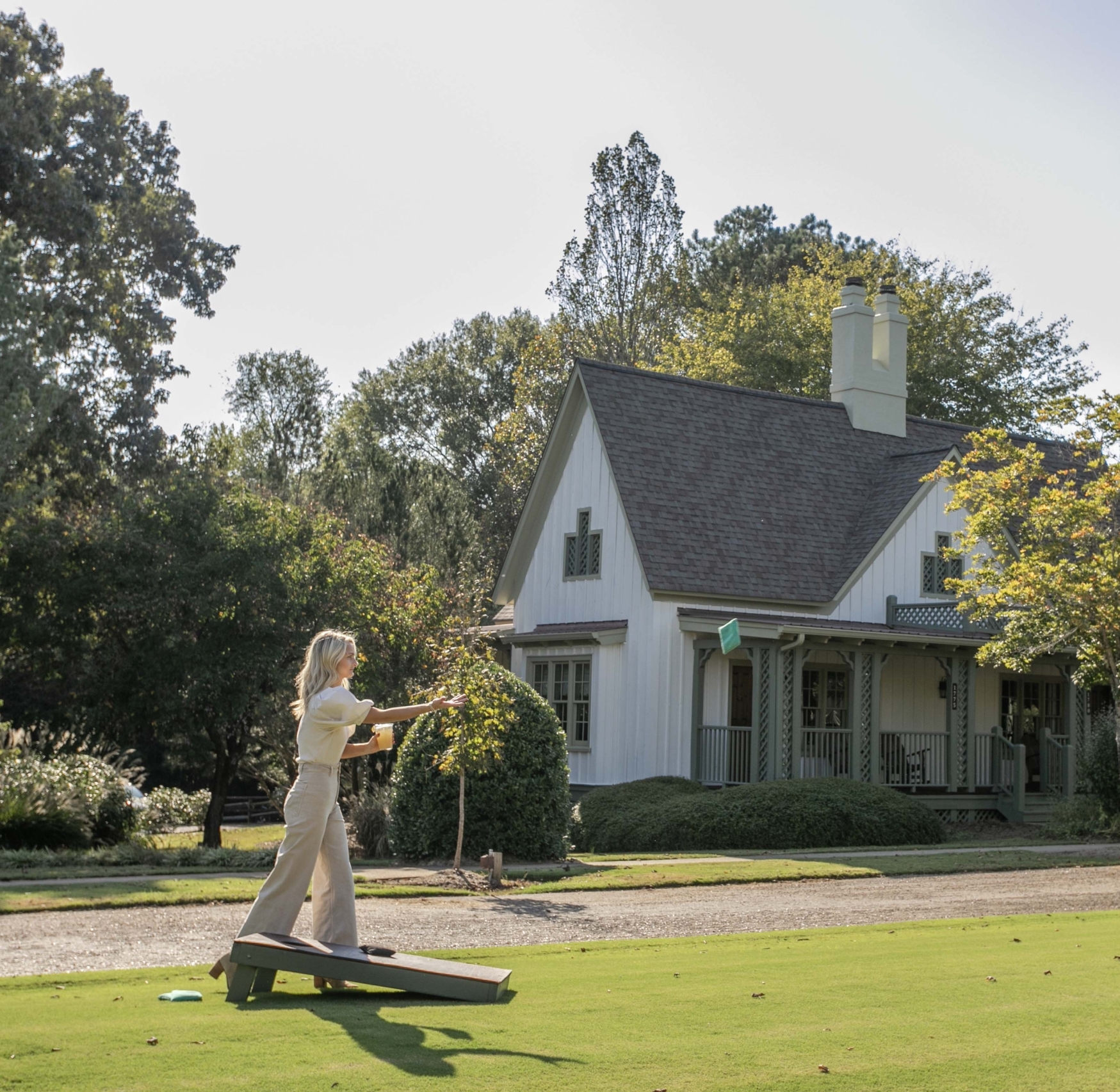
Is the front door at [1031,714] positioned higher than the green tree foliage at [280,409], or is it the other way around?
the green tree foliage at [280,409]

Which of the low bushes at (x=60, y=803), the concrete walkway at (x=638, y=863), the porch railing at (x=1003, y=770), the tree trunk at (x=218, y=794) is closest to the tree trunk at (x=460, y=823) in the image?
the concrete walkway at (x=638, y=863)

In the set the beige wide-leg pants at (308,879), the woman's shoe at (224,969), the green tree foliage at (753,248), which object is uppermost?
the green tree foliage at (753,248)

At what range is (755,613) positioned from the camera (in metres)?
27.4

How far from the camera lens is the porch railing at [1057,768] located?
2886 centimetres

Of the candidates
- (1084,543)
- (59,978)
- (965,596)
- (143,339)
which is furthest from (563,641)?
(59,978)

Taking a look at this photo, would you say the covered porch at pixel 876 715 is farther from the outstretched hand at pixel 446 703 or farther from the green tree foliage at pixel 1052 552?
the outstretched hand at pixel 446 703

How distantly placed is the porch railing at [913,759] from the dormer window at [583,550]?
6421 millimetres

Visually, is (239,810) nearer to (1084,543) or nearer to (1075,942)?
(1084,543)

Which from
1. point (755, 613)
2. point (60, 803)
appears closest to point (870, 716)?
point (755, 613)

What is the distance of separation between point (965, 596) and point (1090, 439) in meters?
5.29

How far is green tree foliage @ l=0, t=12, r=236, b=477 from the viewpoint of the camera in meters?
28.6

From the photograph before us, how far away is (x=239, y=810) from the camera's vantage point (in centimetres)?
3559

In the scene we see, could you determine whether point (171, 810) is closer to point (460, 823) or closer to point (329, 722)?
point (460, 823)

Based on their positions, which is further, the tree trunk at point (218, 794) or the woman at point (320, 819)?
the tree trunk at point (218, 794)
